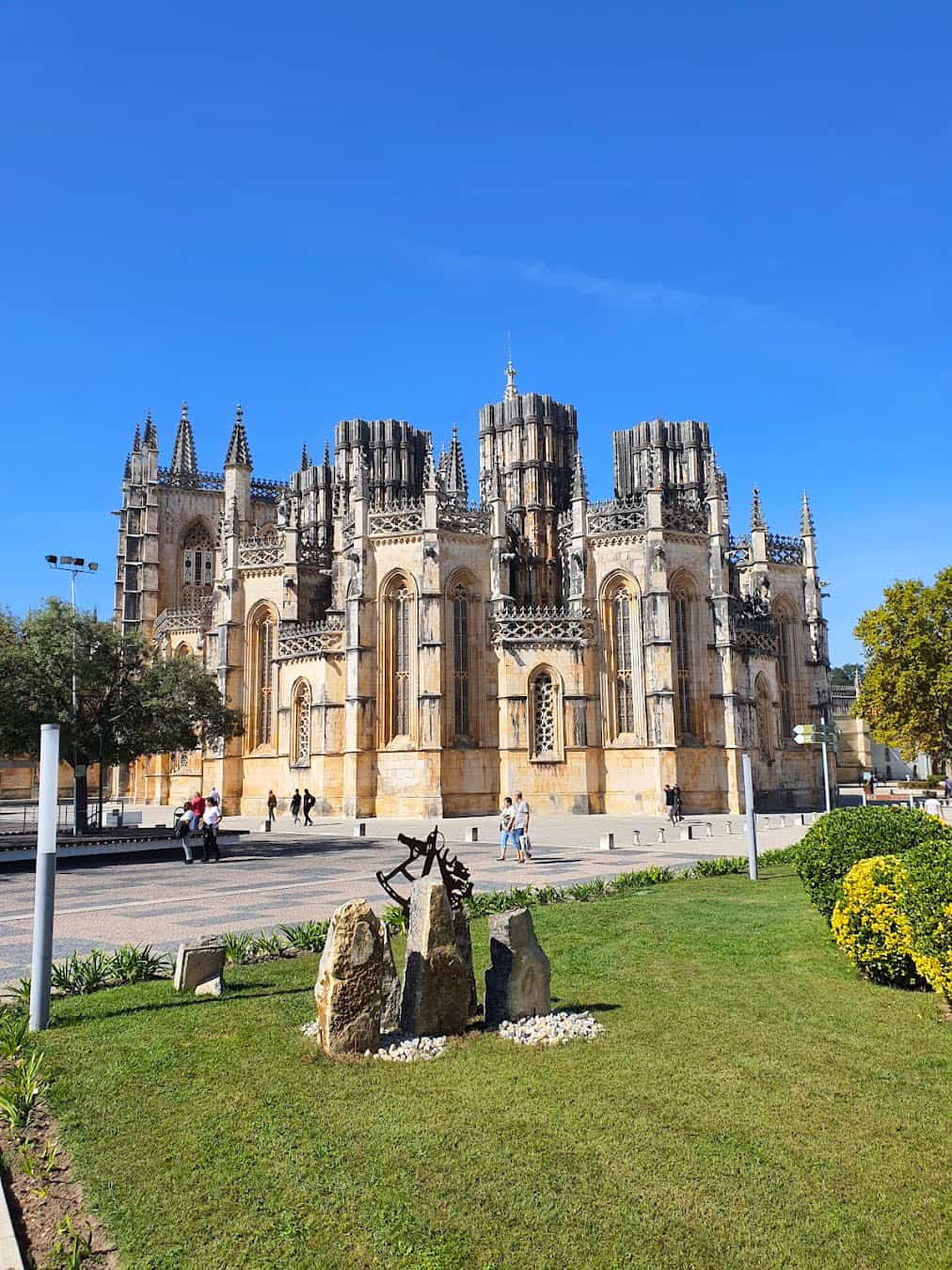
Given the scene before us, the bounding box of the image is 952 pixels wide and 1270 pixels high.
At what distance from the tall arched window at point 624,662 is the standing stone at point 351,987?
33849 mm

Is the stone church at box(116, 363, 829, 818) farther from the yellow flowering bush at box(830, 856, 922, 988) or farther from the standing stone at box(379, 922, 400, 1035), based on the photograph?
Result: the standing stone at box(379, 922, 400, 1035)

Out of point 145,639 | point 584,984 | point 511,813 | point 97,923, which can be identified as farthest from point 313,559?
point 584,984

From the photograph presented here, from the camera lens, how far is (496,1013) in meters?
8.12

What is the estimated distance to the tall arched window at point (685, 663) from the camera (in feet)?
136

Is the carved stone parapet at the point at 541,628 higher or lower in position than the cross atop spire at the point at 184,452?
lower

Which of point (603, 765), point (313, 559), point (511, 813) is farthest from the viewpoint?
point (313, 559)

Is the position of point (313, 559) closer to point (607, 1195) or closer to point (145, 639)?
point (145, 639)

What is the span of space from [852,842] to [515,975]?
520 cm

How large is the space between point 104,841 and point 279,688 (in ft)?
60.7

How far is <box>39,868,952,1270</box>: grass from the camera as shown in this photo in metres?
4.58

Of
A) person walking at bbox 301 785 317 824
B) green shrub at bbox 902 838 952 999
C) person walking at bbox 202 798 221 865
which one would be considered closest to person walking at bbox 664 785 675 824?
person walking at bbox 301 785 317 824

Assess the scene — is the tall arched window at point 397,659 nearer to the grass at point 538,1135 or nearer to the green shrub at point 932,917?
the grass at point 538,1135

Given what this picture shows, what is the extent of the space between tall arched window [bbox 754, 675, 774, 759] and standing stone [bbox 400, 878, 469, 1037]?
40863 millimetres

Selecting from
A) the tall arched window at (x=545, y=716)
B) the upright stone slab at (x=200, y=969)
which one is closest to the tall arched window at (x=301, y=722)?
the tall arched window at (x=545, y=716)
